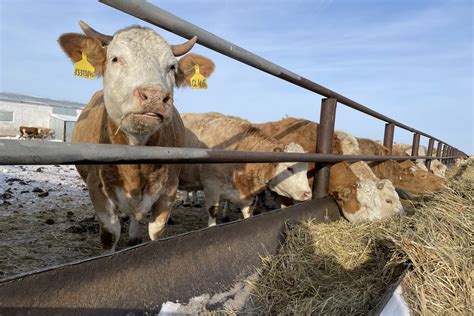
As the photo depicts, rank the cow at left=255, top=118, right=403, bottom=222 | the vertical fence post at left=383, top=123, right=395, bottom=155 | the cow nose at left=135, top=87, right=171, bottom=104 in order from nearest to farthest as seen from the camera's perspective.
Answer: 1. the cow nose at left=135, top=87, right=171, bottom=104
2. the cow at left=255, top=118, right=403, bottom=222
3. the vertical fence post at left=383, top=123, right=395, bottom=155

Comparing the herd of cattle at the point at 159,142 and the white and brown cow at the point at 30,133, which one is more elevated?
the herd of cattle at the point at 159,142

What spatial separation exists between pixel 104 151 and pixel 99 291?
0.54 m

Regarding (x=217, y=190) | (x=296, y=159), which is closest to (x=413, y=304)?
(x=296, y=159)

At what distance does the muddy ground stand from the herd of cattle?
533 millimetres

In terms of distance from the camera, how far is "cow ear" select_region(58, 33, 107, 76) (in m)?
2.85

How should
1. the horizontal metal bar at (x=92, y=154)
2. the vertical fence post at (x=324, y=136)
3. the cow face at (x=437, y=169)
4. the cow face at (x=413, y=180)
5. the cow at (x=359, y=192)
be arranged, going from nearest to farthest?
the horizontal metal bar at (x=92, y=154) → the vertical fence post at (x=324, y=136) → the cow at (x=359, y=192) → the cow face at (x=413, y=180) → the cow face at (x=437, y=169)

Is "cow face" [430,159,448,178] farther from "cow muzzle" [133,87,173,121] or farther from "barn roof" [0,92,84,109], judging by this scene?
"barn roof" [0,92,84,109]

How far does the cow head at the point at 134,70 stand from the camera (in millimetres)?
2488

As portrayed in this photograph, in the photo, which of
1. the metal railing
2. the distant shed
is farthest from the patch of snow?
the distant shed

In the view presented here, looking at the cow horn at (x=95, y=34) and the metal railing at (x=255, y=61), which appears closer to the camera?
the metal railing at (x=255, y=61)

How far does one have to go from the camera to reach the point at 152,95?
8.00 feet

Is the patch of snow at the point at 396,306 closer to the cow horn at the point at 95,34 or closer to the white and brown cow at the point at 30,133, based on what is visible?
the cow horn at the point at 95,34

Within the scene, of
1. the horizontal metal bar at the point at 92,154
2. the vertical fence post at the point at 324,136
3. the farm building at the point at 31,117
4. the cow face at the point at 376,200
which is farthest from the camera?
the farm building at the point at 31,117

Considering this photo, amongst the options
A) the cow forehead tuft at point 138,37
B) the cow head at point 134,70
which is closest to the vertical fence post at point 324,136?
the cow head at point 134,70
